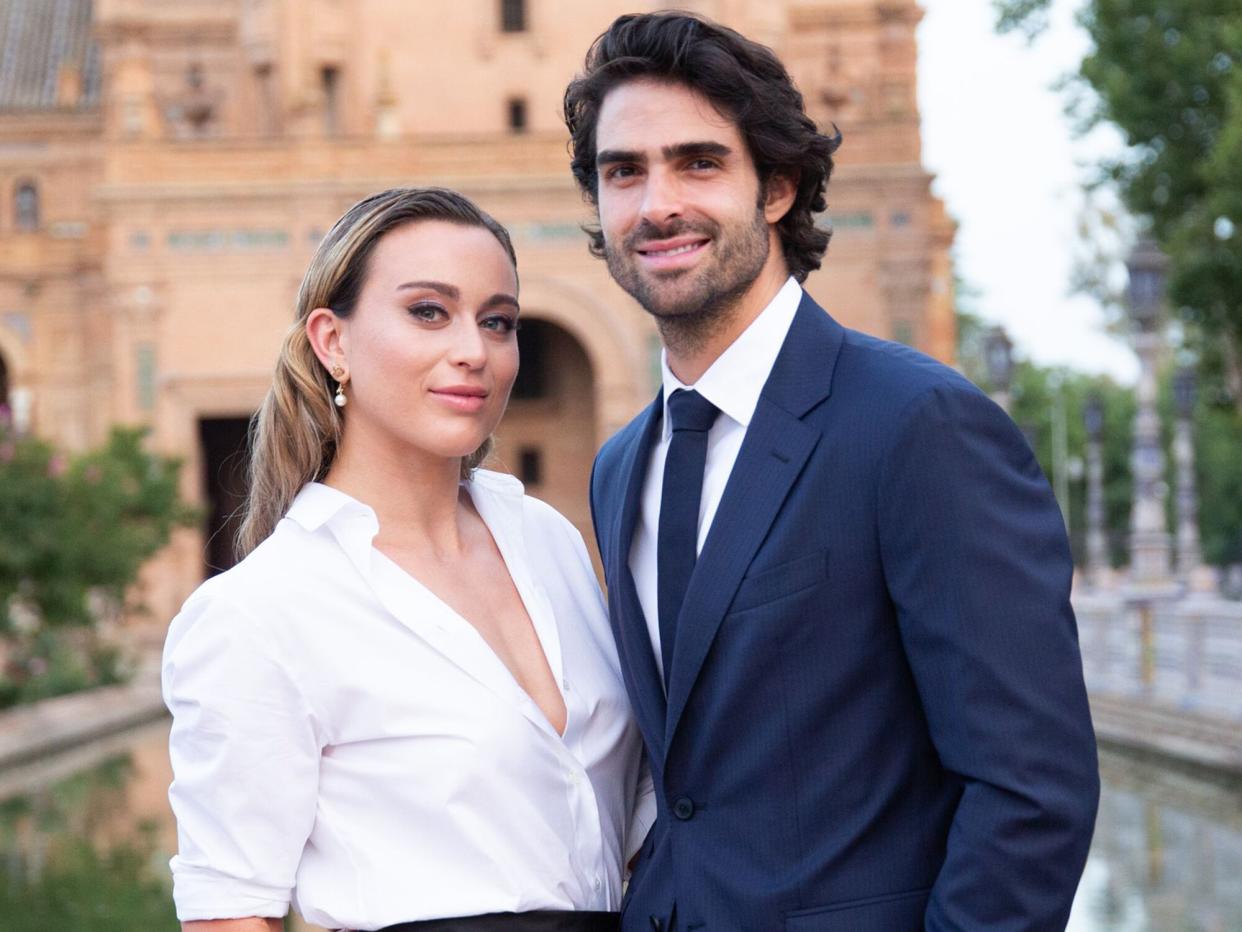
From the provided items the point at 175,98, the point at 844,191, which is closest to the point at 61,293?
the point at 175,98

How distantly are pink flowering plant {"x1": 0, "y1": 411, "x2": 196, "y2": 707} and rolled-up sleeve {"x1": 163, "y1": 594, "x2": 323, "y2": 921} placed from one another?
1635cm

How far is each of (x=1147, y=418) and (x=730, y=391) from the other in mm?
15153

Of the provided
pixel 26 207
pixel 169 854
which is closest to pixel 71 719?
pixel 169 854

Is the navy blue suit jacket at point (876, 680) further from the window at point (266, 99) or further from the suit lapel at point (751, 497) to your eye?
the window at point (266, 99)

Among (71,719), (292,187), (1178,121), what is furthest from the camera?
(292,187)

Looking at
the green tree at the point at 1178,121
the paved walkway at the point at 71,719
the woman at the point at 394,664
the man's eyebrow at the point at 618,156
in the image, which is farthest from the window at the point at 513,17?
the man's eyebrow at the point at 618,156

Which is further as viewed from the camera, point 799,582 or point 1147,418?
point 1147,418

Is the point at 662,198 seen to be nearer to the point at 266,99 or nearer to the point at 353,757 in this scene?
the point at 353,757

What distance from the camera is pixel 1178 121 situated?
22.3 meters

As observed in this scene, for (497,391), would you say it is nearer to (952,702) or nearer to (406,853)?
(406,853)

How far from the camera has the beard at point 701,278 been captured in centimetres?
297

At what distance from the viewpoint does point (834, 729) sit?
279 cm

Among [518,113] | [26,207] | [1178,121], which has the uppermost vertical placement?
[518,113]

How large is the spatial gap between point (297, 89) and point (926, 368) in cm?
3490
